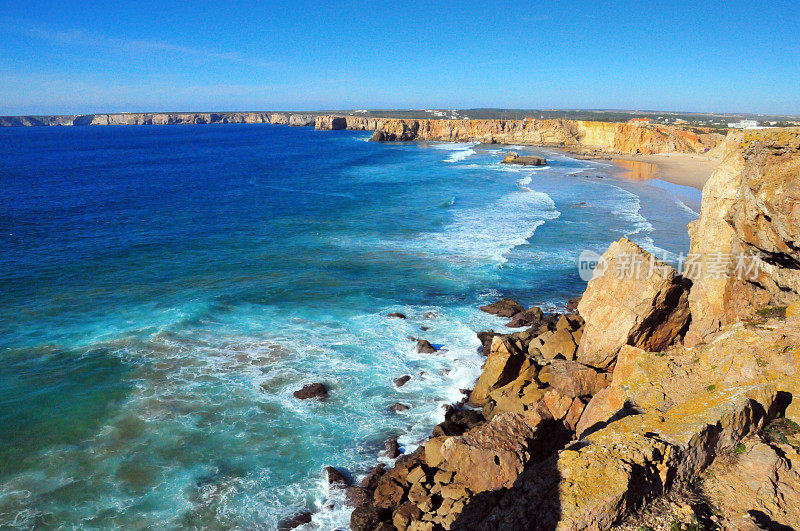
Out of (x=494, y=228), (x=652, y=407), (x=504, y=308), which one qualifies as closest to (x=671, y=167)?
(x=494, y=228)

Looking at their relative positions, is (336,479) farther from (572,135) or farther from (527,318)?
(572,135)

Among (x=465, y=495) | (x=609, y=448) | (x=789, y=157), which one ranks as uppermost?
(x=789, y=157)

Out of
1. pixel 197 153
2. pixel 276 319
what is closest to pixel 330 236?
pixel 276 319

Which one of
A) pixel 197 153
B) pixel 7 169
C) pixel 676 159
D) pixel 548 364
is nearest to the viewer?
pixel 548 364

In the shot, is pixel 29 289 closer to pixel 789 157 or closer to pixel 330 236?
pixel 330 236

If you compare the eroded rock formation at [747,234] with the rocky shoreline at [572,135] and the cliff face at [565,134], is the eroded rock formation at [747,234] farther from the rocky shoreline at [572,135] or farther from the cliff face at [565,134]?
the cliff face at [565,134]

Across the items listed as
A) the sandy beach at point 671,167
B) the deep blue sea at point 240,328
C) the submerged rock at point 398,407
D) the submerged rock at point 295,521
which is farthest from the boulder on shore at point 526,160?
the submerged rock at point 295,521
